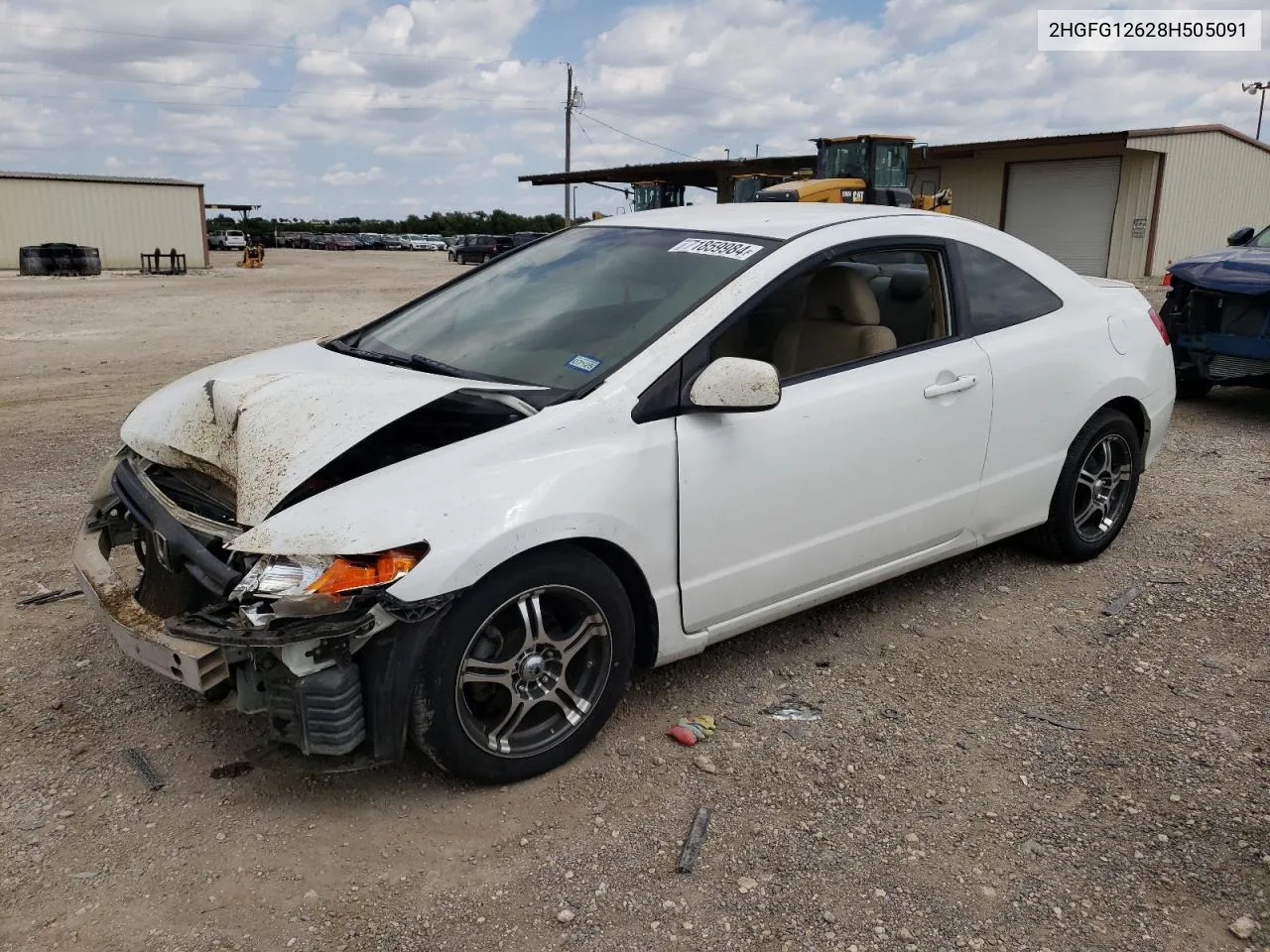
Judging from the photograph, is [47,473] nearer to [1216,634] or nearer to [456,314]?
[456,314]

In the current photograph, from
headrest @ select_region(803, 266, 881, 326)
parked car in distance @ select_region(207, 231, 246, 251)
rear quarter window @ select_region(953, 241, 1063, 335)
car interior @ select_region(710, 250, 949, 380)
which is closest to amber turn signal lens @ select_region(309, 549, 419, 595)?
car interior @ select_region(710, 250, 949, 380)

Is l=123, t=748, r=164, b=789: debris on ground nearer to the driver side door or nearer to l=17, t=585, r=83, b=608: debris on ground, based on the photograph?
l=17, t=585, r=83, b=608: debris on ground

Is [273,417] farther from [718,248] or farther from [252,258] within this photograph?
[252,258]

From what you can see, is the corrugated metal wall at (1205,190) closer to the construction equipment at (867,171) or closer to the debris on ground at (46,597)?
the construction equipment at (867,171)

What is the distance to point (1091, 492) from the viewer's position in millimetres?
4652

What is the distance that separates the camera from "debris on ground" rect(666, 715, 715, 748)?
3.27 meters

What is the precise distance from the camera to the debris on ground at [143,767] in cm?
302

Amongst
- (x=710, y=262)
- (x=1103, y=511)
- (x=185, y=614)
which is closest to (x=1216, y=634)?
(x=1103, y=511)

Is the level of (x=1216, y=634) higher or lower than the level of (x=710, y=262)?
lower

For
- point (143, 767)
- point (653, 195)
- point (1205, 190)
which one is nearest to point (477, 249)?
point (653, 195)

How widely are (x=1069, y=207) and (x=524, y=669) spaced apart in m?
28.5

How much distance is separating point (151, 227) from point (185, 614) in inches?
1540

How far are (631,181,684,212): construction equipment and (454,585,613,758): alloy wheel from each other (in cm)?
3200

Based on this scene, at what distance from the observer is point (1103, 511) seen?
475cm
